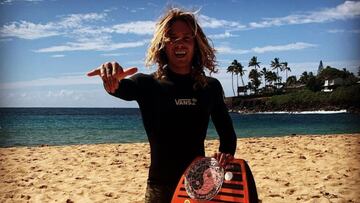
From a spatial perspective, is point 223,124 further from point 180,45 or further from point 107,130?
point 107,130

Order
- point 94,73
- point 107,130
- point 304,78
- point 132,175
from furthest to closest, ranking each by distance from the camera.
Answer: point 304,78 < point 107,130 < point 132,175 < point 94,73

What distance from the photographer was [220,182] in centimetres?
230

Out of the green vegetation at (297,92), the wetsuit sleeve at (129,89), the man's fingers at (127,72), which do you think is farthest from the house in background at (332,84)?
the man's fingers at (127,72)

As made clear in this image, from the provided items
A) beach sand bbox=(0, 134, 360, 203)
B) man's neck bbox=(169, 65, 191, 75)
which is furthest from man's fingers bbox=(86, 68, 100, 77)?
beach sand bbox=(0, 134, 360, 203)

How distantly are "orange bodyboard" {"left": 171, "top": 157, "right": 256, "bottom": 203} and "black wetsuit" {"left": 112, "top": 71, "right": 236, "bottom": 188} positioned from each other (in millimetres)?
107

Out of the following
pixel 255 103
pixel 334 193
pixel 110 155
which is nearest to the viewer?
pixel 334 193

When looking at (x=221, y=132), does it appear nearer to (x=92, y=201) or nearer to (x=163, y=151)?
(x=163, y=151)

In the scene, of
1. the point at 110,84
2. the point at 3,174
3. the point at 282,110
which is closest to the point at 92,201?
the point at 3,174

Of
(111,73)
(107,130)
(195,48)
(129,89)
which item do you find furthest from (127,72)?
(107,130)

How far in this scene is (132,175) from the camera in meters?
8.34

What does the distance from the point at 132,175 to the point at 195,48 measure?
621 centimetres

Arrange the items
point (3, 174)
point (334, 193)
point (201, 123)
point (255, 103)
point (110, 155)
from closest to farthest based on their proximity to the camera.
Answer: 1. point (201, 123)
2. point (334, 193)
3. point (3, 174)
4. point (110, 155)
5. point (255, 103)

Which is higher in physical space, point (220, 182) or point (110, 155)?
point (220, 182)

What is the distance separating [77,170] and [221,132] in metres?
7.27
